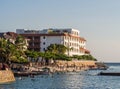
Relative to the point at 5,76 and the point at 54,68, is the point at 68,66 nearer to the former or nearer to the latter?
the point at 54,68

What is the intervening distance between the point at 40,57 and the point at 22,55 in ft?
65.6

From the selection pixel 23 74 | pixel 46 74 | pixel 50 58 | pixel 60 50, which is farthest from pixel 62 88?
pixel 60 50

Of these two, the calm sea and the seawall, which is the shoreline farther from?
the calm sea

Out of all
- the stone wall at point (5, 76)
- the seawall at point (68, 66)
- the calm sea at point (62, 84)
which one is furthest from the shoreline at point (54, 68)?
the stone wall at point (5, 76)

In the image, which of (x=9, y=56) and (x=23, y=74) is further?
(x=9, y=56)

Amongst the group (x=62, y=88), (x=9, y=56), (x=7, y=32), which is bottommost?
(x=62, y=88)

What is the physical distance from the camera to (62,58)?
18162cm

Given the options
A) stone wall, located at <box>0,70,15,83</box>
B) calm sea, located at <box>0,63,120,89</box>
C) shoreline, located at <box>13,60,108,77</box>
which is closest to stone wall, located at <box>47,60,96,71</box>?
shoreline, located at <box>13,60,108,77</box>

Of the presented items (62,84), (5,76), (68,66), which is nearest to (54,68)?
(68,66)

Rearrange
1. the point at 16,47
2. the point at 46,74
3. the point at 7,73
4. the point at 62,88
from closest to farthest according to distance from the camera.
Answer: the point at 62,88 < the point at 7,73 < the point at 46,74 < the point at 16,47

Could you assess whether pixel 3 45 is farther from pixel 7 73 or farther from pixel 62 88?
pixel 62 88

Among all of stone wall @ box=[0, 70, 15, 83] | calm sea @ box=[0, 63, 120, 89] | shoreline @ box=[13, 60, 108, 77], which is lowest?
calm sea @ box=[0, 63, 120, 89]

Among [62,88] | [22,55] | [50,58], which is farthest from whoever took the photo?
[50,58]

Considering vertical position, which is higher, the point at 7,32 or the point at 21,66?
the point at 7,32
